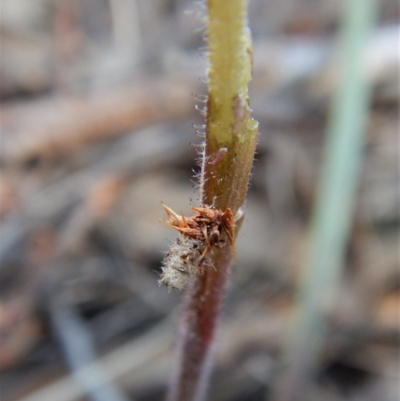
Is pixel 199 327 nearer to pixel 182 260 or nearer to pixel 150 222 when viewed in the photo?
pixel 182 260

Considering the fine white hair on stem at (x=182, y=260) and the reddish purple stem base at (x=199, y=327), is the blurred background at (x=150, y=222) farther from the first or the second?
the fine white hair on stem at (x=182, y=260)

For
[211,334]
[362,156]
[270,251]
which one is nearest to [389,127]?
[362,156]

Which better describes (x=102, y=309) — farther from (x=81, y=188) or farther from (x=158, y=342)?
(x=81, y=188)

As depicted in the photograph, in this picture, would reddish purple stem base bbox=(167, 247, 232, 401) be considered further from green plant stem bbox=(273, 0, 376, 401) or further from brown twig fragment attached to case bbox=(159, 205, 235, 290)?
green plant stem bbox=(273, 0, 376, 401)

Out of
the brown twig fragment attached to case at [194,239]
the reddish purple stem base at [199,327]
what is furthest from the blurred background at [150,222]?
the brown twig fragment attached to case at [194,239]

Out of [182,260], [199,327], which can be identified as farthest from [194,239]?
[199,327]

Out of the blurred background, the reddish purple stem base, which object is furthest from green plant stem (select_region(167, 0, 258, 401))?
the blurred background

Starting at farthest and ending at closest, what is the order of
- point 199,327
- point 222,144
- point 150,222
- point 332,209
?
point 150,222 < point 332,209 < point 199,327 < point 222,144

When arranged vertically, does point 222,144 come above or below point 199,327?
above
